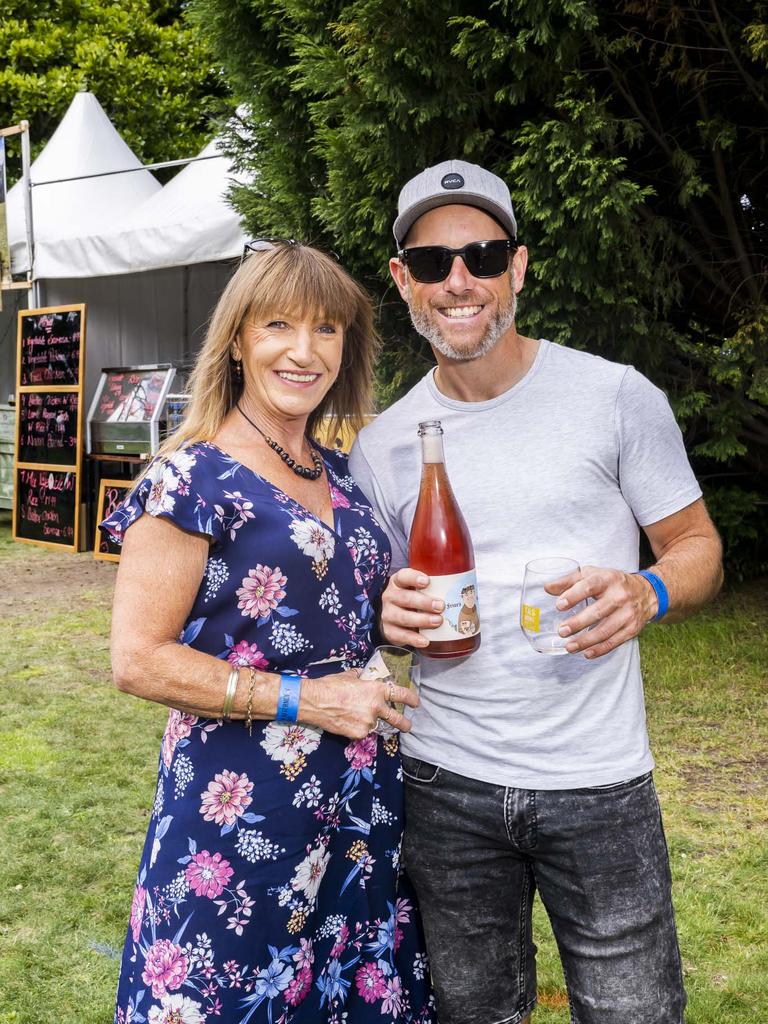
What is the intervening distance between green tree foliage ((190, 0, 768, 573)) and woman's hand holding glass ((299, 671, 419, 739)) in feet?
11.9

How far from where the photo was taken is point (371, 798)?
1995 mm

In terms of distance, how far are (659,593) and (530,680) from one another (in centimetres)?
30

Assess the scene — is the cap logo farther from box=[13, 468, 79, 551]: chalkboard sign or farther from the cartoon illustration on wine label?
box=[13, 468, 79, 551]: chalkboard sign

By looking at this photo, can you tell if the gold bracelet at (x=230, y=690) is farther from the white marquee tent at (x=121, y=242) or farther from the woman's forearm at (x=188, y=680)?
the white marquee tent at (x=121, y=242)

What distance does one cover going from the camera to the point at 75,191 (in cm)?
1108

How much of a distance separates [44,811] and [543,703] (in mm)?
3185

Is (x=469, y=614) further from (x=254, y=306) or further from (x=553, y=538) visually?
(x=254, y=306)

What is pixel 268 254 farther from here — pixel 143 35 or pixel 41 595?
pixel 143 35

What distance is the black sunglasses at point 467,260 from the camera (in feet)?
6.67

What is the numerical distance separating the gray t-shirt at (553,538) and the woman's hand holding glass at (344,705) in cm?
20

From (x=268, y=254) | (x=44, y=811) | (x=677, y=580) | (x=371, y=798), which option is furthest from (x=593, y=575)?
(x=44, y=811)

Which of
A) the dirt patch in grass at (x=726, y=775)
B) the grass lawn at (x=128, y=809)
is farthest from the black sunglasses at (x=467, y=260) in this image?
the dirt patch in grass at (x=726, y=775)

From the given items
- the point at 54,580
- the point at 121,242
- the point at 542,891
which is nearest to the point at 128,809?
the point at 542,891

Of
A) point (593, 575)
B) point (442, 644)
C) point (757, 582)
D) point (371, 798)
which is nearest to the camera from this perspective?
point (593, 575)
